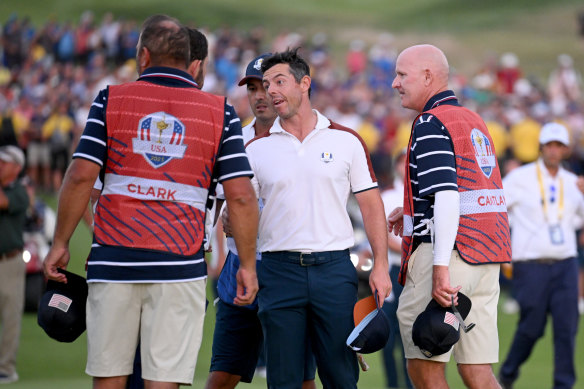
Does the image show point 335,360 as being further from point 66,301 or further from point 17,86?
point 17,86

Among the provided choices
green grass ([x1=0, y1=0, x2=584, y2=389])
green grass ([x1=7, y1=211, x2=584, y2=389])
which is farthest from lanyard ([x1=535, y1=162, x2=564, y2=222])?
green grass ([x1=0, y1=0, x2=584, y2=389])

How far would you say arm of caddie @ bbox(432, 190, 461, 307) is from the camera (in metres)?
5.35

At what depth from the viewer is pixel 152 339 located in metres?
4.88

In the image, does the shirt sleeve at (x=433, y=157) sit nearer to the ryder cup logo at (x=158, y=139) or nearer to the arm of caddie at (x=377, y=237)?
the arm of caddie at (x=377, y=237)

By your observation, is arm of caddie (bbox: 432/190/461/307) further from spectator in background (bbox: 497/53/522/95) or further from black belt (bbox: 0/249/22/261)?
spectator in background (bbox: 497/53/522/95)

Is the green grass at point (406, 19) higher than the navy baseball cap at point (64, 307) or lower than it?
higher

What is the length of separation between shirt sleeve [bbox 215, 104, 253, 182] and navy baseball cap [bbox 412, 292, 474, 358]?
1.27 meters

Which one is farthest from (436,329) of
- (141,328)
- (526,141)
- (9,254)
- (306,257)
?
(526,141)

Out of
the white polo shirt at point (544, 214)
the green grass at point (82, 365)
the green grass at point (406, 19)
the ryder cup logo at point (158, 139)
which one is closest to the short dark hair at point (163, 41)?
the ryder cup logo at point (158, 139)

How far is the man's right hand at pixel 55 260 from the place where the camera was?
4.86 metres

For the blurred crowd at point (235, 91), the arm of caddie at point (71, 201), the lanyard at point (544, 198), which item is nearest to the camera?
the arm of caddie at point (71, 201)

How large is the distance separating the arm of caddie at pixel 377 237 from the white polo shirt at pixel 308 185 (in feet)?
0.24

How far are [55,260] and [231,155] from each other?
104cm

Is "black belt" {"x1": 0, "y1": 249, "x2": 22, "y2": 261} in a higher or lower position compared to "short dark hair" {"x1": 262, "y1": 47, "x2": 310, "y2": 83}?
lower
